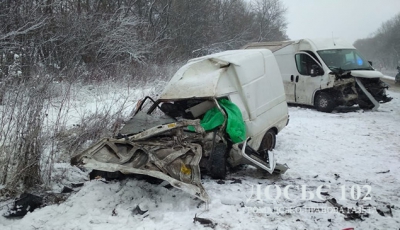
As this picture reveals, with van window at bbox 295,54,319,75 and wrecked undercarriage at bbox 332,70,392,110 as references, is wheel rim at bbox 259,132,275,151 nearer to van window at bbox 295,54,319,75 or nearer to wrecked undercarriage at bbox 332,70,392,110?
wrecked undercarriage at bbox 332,70,392,110

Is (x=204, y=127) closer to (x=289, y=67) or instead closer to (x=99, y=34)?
(x=289, y=67)

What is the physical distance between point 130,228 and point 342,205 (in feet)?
8.27

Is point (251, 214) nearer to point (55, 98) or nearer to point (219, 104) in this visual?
point (219, 104)

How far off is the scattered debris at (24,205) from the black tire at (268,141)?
3.75 m

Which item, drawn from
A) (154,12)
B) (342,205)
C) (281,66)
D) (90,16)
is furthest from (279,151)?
(154,12)

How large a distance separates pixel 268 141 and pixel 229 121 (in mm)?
1788

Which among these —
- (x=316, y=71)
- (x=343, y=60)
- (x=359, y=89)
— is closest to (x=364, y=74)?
(x=359, y=89)

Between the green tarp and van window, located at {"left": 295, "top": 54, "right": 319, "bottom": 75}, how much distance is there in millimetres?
7193

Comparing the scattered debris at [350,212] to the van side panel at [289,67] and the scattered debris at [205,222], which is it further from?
the van side panel at [289,67]

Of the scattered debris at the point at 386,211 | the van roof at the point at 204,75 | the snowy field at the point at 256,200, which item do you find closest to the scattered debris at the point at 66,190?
the snowy field at the point at 256,200

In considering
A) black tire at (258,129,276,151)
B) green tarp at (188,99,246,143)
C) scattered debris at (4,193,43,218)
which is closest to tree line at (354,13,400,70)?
black tire at (258,129,276,151)

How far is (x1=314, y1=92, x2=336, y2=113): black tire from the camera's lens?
428 inches

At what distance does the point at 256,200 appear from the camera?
13.2 ft

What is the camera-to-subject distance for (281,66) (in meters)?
12.1
